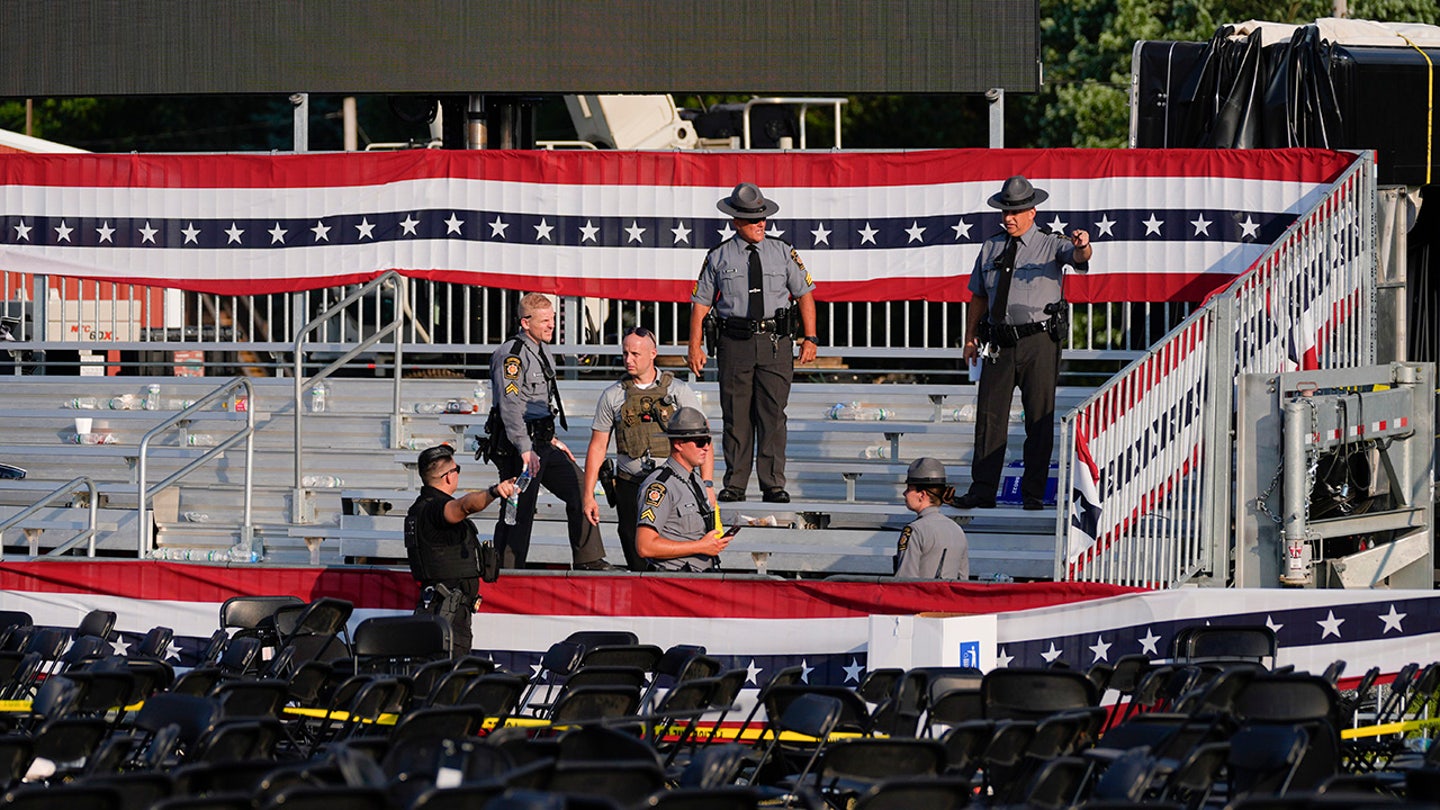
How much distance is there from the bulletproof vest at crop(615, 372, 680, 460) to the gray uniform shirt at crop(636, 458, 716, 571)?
51 centimetres

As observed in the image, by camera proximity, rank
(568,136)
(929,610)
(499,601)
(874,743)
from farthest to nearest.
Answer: (568,136), (499,601), (929,610), (874,743)

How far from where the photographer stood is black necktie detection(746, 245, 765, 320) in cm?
1318

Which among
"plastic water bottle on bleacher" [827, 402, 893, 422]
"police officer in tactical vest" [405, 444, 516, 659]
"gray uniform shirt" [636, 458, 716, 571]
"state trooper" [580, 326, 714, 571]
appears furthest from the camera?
"plastic water bottle on bleacher" [827, 402, 893, 422]

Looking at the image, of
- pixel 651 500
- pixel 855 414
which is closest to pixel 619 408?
pixel 651 500

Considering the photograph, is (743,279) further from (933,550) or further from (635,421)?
(933,550)

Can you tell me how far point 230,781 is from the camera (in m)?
6.96

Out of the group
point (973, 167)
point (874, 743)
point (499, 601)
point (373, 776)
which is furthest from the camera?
point (973, 167)

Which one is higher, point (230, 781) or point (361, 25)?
point (361, 25)

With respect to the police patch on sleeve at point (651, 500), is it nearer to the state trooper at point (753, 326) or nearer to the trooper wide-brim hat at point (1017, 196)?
the state trooper at point (753, 326)

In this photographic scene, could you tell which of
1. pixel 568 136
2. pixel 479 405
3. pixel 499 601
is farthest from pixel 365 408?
pixel 568 136

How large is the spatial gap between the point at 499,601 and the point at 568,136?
87.5 feet

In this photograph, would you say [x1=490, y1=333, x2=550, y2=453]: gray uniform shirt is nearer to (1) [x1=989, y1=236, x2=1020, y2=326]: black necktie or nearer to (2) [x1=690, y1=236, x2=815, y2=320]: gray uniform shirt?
(2) [x1=690, y1=236, x2=815, y2=320]: gray uniform shirt

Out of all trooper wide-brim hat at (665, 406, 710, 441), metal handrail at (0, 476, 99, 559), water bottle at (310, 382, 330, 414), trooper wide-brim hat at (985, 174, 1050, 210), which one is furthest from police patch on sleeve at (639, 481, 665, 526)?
water bottle at (310, 382, 330, 414)

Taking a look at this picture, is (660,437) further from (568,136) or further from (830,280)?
(568,136)
